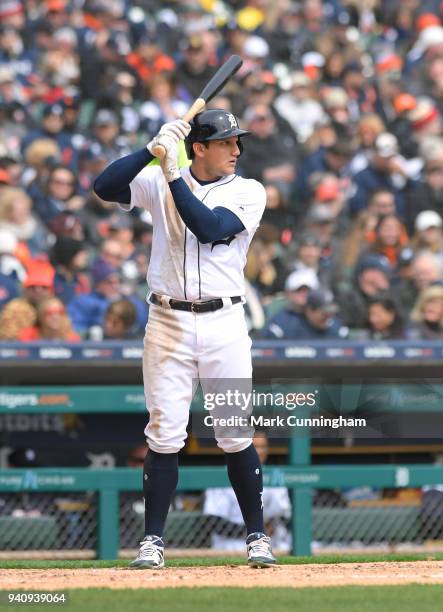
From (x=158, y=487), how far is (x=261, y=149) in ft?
18.0

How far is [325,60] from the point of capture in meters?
11.9

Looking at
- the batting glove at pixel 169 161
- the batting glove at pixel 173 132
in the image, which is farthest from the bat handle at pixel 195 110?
the batting glove at pixel 169 161

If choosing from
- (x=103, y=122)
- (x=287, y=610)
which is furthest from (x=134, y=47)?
(x=287, y=610)

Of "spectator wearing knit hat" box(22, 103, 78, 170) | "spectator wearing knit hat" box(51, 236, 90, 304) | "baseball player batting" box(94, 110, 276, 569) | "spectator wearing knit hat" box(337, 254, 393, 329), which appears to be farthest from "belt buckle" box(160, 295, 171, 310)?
"spectator wearing knit hat" box(22, 103, 78, 170)

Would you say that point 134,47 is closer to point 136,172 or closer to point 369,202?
point 369,202

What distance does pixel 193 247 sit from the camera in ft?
17.0

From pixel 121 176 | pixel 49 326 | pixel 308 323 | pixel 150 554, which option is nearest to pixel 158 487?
pixel 150 554

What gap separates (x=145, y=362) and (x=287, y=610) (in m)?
1.33

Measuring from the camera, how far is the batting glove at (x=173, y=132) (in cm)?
506

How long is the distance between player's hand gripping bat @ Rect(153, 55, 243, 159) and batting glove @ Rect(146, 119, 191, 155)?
42 mm

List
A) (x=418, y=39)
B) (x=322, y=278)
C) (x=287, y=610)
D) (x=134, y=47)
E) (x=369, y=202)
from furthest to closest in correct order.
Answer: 1. (x=418, y=39)
2. (x=134, y=47)
3. (x=369, y=202)
4. (x=322, y=278)
5. (x=287, y=610)

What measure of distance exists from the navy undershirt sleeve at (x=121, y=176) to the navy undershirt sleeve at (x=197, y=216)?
8.2 inches

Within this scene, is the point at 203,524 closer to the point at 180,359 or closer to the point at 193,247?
the point at 180,359

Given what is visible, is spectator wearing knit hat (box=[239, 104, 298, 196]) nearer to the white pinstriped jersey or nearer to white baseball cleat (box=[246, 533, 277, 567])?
the white pinstriped jersey
